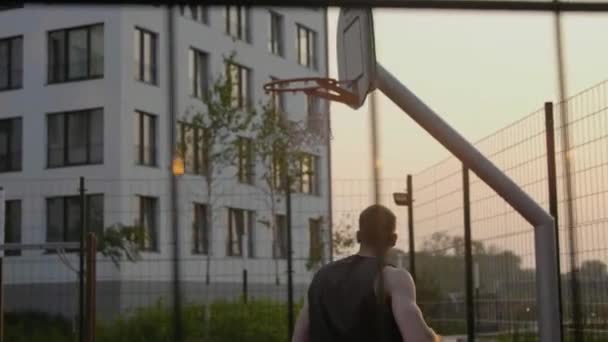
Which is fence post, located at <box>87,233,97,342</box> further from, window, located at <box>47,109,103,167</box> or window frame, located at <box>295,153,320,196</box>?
window, located at <box>47,109,103,167</box>

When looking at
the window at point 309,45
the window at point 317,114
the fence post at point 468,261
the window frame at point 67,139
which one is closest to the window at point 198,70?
the window at point 309,45

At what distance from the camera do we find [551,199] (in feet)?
16.9

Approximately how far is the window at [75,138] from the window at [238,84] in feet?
8.89

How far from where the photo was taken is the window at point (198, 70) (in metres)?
15.7

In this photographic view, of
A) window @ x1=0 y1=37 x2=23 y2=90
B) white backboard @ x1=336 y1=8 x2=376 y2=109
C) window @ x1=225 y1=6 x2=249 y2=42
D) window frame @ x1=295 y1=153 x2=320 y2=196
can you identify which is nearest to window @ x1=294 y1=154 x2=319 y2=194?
window frame @ x1=295 y1=153 x2=320 y2=196

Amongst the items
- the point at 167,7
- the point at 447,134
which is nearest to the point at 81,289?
the point at 447,134

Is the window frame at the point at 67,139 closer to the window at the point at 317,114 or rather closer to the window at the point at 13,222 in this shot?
the window at the point at 13,222

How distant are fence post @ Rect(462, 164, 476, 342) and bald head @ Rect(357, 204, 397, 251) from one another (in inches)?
122

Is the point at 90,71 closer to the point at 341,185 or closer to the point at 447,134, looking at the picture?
the point at 341,185

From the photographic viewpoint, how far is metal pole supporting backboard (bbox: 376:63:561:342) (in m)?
4.27

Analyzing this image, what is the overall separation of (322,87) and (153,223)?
868 centimetres

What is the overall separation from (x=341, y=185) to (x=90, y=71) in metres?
13.9

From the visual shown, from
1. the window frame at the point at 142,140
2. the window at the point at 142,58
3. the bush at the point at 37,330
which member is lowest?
the bush at the point at 37,330

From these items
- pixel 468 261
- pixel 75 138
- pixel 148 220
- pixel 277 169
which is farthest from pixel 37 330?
pixel 75 138
